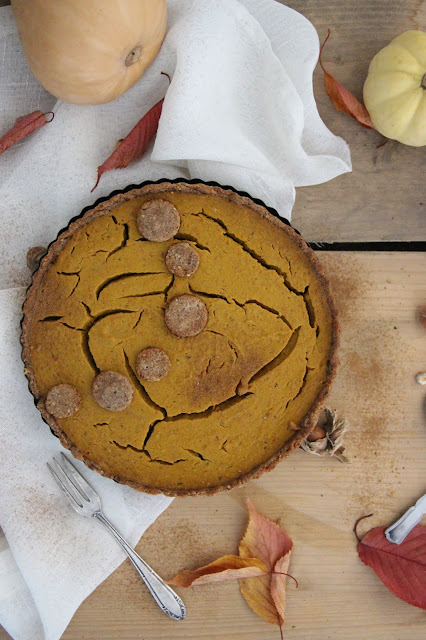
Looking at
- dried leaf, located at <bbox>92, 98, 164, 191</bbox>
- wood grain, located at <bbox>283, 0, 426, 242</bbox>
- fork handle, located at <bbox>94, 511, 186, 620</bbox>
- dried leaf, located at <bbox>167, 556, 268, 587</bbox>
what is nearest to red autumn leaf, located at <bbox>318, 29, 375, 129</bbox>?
wood grain, located at <bbox>283, 0, 426, 242</bbox>

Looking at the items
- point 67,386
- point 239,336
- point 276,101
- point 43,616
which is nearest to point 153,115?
point 276,101

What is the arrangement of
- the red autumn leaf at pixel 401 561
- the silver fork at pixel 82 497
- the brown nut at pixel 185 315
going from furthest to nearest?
the red autumn leaf at pixel 401 561 < the silver fork at pixel 82 497 < the brown nut at pixel 185 315

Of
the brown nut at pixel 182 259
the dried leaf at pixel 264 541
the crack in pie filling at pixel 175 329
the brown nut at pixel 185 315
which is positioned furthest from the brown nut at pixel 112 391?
the dried leaf at pixel 264 541

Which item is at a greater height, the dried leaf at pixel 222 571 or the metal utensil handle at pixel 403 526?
the dried leaf at pixel 222 571

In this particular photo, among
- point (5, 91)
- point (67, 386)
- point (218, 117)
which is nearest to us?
point (67, 386)

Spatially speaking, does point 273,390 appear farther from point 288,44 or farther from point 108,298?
point 288,44

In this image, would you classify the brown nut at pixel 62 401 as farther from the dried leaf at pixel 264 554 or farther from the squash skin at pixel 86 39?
the squash skin at pixel 86 39
